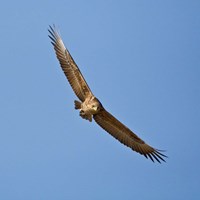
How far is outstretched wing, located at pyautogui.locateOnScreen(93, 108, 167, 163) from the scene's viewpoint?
12.9m

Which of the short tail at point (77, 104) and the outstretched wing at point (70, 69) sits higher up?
the outstretched wing at point (70, 69)

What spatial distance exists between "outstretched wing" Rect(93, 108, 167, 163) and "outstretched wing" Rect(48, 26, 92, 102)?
80 centimetres

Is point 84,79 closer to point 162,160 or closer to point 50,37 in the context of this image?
point 50,37

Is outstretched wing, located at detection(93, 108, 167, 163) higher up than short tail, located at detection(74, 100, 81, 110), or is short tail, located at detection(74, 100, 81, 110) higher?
outstretched wing, located at detection(93, 108, 167, 163)

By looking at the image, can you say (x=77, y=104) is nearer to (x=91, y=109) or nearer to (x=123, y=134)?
(x=91, y=109)

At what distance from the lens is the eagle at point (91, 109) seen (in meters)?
12.1

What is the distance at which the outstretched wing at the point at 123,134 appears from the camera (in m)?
12.9

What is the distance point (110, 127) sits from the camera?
522 inches

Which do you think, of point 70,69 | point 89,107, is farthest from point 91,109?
point 70,69

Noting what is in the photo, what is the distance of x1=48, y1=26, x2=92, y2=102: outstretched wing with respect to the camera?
1262cm

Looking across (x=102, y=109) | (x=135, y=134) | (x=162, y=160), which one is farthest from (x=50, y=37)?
(x=162, y=160)

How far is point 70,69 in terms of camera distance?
13148 mm

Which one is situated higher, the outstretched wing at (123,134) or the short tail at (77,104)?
the outstretched wing at (123,134)

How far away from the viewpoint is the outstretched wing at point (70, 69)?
1262 cm
